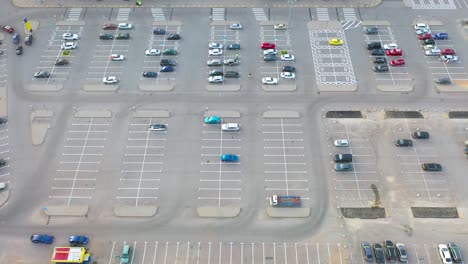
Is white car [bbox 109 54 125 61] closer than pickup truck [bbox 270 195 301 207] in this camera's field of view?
No

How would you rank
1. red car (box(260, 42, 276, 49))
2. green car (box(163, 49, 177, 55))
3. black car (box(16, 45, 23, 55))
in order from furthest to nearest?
red car (box(260, 42, 276, 49))
green car (box(163, 49, 177, 55))
black car (box(16, 45, 23, 55))

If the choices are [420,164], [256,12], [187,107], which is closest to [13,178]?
[187,107]

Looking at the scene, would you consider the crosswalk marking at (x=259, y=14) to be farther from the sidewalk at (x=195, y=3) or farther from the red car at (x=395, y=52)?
the red car at (x=395, y=52)

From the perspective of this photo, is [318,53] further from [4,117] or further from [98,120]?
[4,117]

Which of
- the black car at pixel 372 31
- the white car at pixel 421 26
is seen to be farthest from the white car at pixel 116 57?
the white car at pixel 421 26

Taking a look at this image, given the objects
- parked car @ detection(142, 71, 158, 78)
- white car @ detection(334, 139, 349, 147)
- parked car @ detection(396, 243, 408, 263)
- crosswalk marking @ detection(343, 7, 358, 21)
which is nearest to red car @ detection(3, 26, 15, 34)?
parked car @ detection(142, 71, 158, 78)

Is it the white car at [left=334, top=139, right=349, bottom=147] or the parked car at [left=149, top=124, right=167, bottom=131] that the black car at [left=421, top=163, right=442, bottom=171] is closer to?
the white car at [left=334, top=139, right=349, bottom=147]
